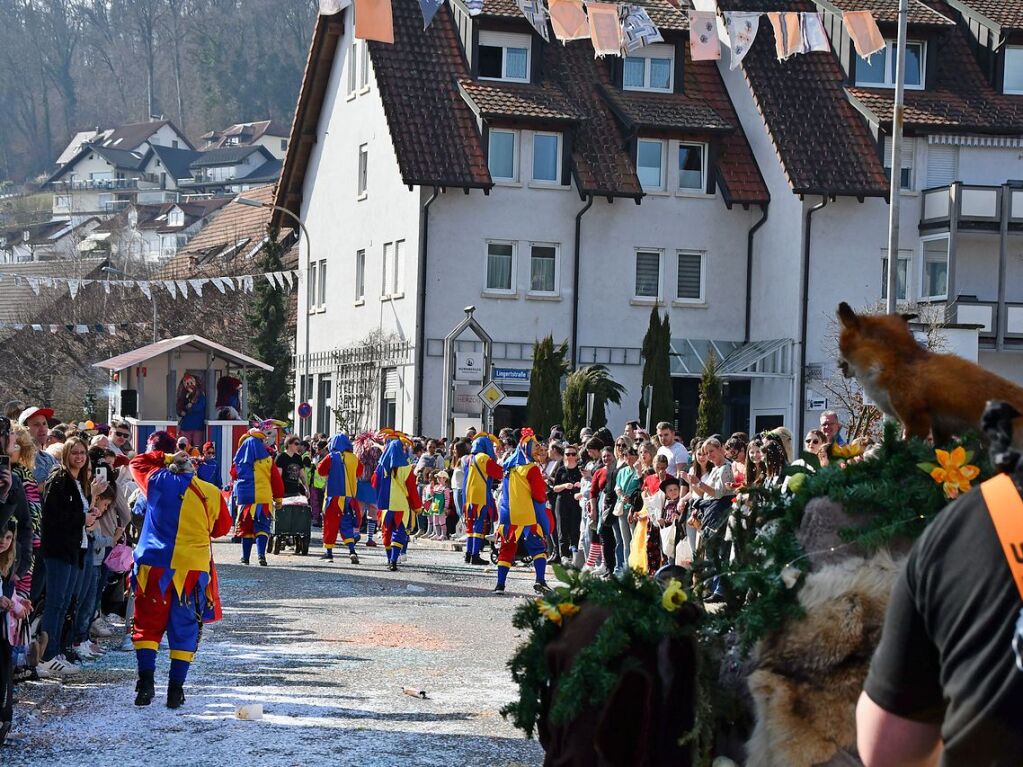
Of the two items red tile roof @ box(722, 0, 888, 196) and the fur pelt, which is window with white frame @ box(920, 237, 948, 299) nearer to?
red tile roof @ box(722, 0, 888, 196)

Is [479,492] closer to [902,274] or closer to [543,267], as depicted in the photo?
[543,267]

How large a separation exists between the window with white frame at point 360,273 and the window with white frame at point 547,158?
6.28 m

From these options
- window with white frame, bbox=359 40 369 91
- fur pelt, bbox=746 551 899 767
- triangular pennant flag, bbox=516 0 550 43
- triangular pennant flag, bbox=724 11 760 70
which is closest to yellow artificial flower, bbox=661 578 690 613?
fur pelt, bbox=746 551 899 767

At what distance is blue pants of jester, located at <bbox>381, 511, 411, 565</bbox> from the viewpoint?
2234cm

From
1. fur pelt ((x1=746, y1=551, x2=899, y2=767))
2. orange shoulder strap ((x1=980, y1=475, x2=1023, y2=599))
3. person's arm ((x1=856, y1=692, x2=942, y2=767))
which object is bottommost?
fur pelt ((x1=746, y1=551, x2=899, y2=767))

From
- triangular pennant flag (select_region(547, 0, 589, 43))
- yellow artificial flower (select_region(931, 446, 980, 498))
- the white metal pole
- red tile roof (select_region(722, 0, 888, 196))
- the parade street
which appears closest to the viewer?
yellow artificial flower (select_region(931, 446, 980, 498))

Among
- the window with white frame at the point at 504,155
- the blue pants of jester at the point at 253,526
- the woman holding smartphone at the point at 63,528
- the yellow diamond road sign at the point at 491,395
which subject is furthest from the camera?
the window with white frame at the point at 504,155

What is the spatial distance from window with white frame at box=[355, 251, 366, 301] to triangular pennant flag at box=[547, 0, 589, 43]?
12206 millimetres

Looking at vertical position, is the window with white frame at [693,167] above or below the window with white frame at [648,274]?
above

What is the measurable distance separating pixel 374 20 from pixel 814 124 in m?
14.4

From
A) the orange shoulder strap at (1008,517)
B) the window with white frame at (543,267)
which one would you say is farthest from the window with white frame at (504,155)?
the orange shoulder strap at (1008,517)

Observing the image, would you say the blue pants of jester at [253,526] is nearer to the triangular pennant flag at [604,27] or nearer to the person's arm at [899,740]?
the triangular pennant flag at [604,27]

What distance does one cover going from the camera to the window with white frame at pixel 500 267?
138 ft

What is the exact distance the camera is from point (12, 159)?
142 metres
